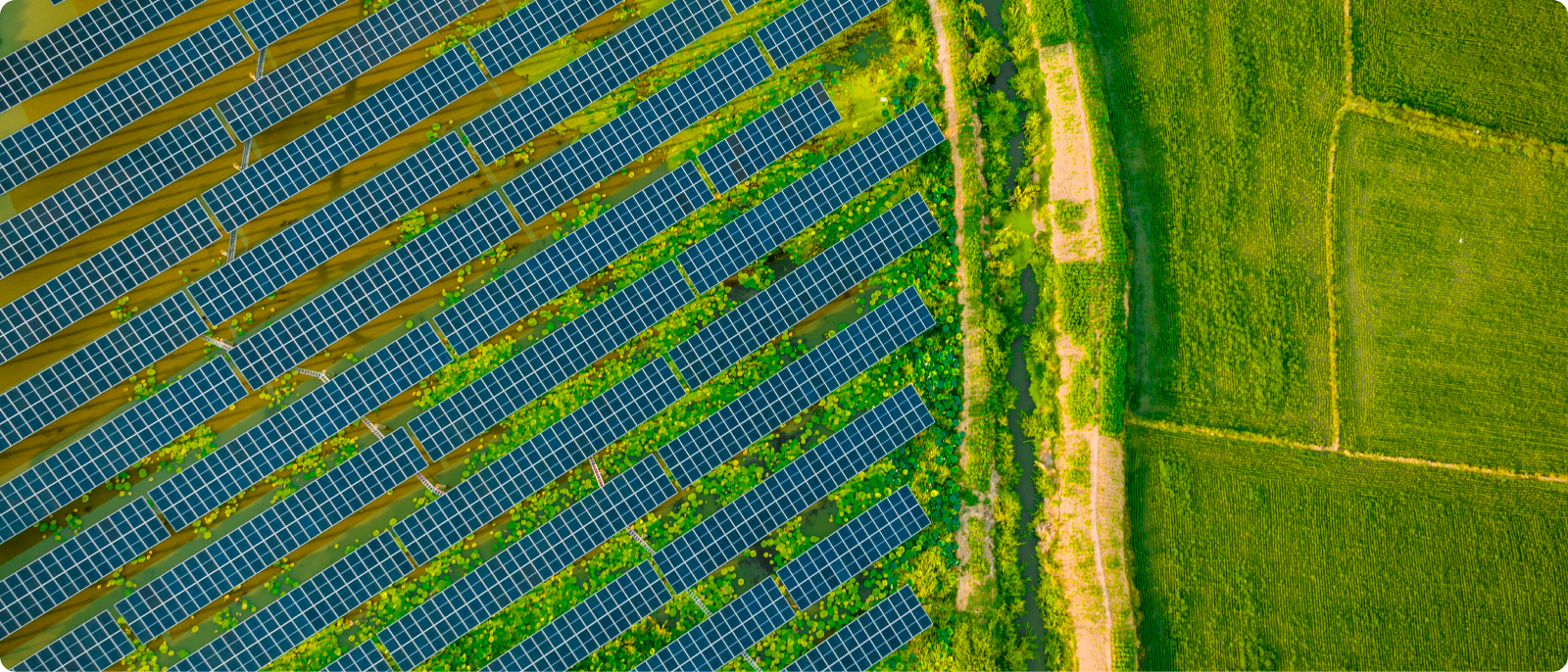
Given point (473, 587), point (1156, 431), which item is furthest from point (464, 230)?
point (1156, 431)

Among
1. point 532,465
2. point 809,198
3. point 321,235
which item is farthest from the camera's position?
point 809,198

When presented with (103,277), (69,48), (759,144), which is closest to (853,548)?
(759,144)

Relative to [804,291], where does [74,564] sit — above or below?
above

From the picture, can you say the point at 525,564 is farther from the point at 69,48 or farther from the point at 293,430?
the point at 69,48

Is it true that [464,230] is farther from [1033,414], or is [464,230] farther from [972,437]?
[1033,414]

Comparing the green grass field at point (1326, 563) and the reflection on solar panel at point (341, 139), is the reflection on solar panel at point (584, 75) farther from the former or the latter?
the green grass field at point (1326, 563)

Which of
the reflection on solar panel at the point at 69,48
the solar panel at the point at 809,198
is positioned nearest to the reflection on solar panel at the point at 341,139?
the reflection on solar panel at the point at 69,48

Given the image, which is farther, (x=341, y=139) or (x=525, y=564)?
(x=341, y=139)
